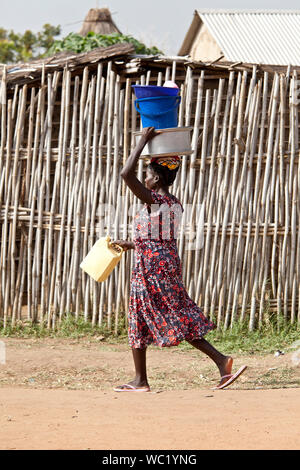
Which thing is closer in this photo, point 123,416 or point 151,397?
point 123,416

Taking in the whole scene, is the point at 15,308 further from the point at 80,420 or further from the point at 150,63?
the point at 80,420

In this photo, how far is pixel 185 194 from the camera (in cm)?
648

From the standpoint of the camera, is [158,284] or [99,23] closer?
[158,284]

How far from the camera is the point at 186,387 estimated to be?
16.6 ft

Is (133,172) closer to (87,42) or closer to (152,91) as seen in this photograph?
(152,91)

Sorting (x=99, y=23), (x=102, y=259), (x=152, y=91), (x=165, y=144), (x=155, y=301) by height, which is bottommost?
(x=155, y=301)

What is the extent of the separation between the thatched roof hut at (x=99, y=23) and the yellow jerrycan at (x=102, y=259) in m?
10.9

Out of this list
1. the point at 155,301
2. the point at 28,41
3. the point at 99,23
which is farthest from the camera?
the point at 28,41

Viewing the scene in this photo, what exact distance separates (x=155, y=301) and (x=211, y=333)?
2012 millimetres

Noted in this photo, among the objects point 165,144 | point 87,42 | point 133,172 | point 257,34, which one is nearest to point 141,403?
point 133,172

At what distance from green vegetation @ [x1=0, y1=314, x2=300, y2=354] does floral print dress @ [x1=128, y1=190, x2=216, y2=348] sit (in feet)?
5.83

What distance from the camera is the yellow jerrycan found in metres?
4.77
